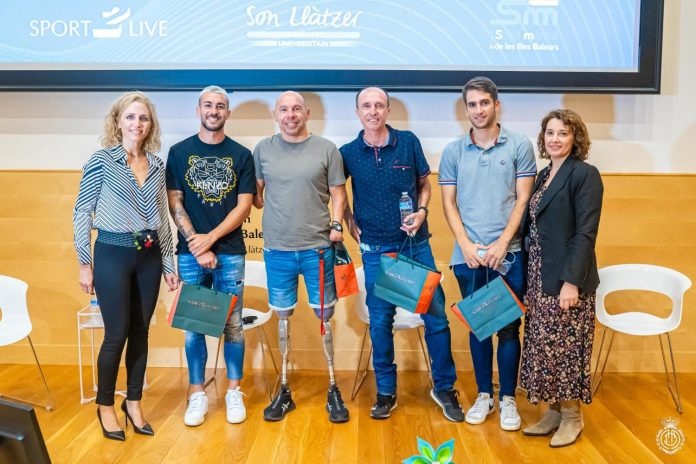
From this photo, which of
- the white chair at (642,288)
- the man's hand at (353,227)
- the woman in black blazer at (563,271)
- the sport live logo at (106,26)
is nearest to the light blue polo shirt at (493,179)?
the woman in black blazer at (563,271)

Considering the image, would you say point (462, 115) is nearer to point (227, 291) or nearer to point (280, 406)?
point (227, 291)

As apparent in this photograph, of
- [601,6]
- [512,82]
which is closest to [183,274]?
[512,82]

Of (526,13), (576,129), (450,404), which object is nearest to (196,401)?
(450,404)

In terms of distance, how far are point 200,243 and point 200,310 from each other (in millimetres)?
334

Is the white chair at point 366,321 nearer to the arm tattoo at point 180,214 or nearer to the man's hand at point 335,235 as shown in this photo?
the man's hand at point 335,235

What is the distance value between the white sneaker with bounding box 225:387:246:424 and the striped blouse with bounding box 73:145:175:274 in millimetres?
1016

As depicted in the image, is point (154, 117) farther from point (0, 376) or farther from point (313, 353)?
point (0, 376)

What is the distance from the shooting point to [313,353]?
4195 millimetres

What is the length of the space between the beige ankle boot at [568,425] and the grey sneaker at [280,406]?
53.2 inches

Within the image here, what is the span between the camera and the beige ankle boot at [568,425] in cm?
299

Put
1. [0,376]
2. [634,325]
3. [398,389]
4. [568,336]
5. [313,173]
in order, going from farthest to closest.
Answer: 1. [0,376]
2. [398,389]
3. [634,325]
4. [313,173]
5. [568,336]

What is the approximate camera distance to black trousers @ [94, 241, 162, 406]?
9.54 ft

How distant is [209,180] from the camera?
10.5 ft

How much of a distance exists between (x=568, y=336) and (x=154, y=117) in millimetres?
2193
